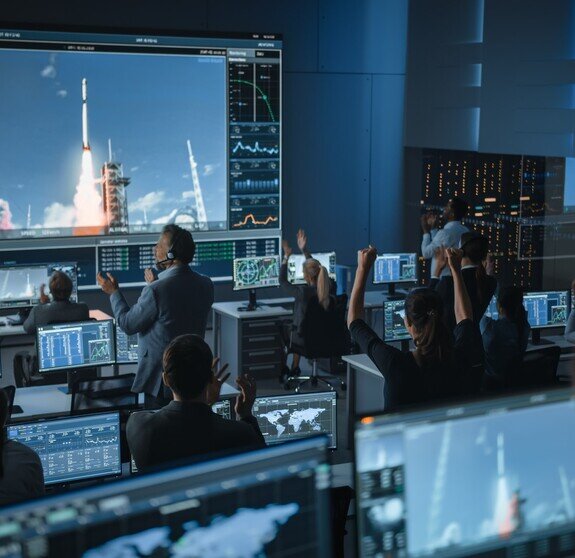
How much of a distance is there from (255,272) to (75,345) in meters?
2.83

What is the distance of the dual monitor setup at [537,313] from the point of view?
23.1 feet

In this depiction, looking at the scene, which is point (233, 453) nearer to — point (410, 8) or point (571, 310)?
point (571, 310)

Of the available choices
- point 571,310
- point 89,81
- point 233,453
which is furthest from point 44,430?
point 89,81

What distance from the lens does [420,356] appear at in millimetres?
3301

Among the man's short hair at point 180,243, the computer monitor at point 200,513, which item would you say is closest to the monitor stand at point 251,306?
the man's short hair at point 180,243

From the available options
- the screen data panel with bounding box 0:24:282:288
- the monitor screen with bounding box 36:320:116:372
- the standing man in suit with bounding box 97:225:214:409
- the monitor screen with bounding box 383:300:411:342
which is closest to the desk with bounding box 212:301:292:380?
the screen data panel with bounding box 0:24:282:288

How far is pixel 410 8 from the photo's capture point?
33.2ft

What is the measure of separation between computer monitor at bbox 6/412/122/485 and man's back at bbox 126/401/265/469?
1.27 metres

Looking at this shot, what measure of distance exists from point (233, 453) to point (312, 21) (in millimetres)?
8561

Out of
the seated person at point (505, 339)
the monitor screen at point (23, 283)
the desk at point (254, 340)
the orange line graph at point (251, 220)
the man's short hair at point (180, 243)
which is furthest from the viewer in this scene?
the orange line graph at point (251, 220)

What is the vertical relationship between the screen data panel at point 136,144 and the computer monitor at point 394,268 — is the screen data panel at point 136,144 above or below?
above

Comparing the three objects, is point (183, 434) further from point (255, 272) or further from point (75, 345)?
point (255, 272)

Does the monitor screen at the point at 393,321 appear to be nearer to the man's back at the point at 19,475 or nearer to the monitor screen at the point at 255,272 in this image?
the monitor screen at the point at 255,272

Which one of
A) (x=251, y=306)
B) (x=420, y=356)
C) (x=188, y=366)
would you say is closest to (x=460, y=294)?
(x=420, y=356)
